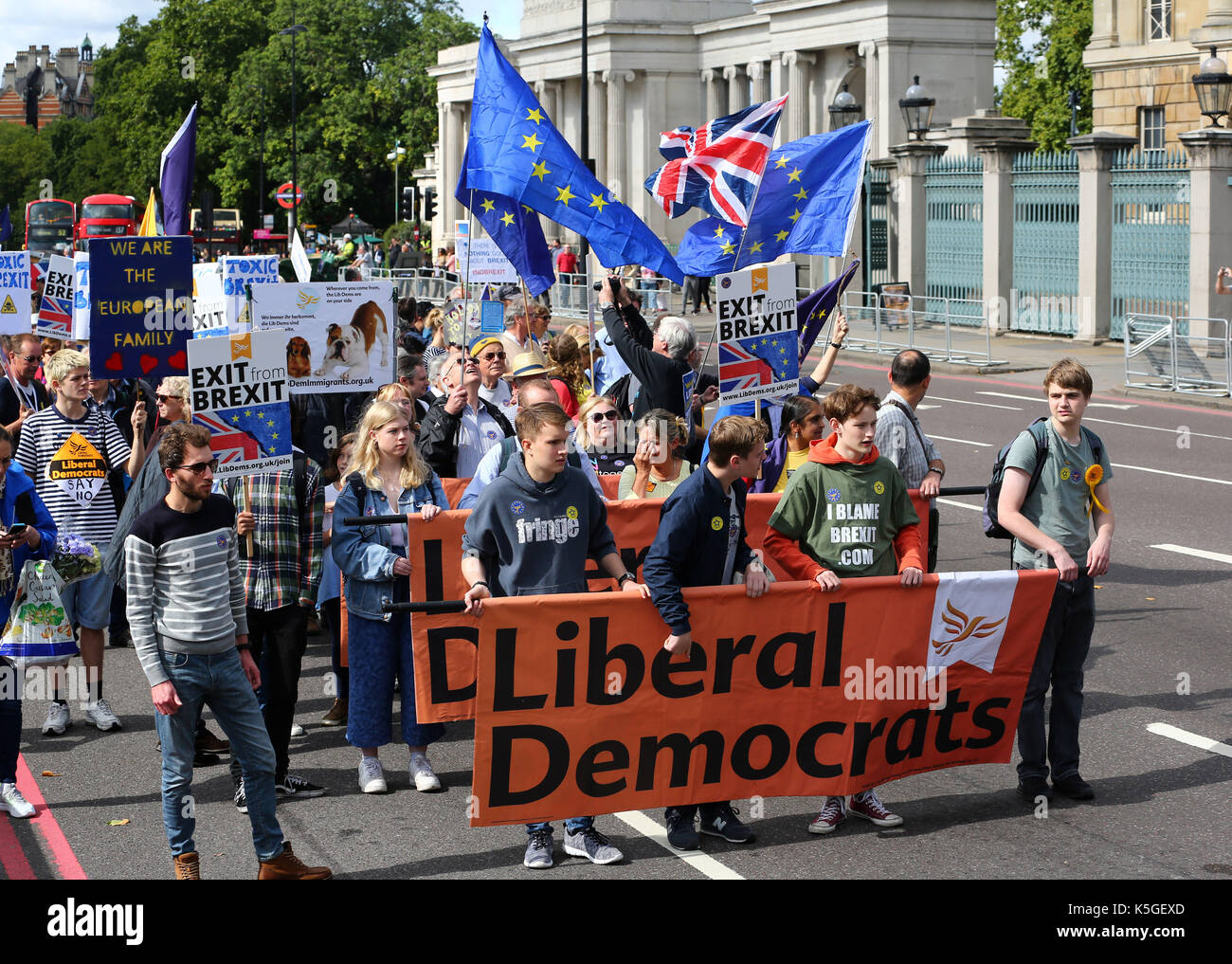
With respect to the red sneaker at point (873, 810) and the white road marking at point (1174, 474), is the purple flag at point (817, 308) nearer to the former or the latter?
the red sneaker at point (873, 810)

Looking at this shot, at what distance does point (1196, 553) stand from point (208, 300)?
27.2 ft

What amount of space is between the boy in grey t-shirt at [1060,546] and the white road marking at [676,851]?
64.1 inches

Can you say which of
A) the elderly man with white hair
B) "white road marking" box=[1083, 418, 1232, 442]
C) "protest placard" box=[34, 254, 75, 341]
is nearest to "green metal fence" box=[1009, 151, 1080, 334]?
"white road marking" box=[1083, 418, 1232, 442]

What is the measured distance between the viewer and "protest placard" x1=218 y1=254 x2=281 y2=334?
1291cm

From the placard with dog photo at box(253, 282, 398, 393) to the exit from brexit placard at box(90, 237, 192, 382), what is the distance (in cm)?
51

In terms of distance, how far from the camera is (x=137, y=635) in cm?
666

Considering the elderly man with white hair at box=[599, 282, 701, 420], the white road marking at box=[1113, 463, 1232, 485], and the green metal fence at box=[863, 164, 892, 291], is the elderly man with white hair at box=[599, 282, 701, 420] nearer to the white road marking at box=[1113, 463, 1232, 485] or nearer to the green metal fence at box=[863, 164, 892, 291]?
the white road marking at box=[1113, 463, 1232, 485]

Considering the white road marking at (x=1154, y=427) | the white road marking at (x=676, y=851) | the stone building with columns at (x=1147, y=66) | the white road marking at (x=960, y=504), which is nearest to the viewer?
the white road marking at (x=676, y=851)

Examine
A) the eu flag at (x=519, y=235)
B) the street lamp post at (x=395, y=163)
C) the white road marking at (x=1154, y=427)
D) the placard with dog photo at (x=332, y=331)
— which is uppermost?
the street lamp post at (x=395, y=163)

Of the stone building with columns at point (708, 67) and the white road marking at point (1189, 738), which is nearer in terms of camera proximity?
the white road marking at point (1189, 738)

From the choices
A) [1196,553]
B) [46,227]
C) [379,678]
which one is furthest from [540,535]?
[46,227]

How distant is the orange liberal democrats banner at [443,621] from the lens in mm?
8234

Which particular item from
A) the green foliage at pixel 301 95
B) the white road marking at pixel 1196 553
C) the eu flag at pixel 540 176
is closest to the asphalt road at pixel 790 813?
the white road marking at pixel 1196 553
